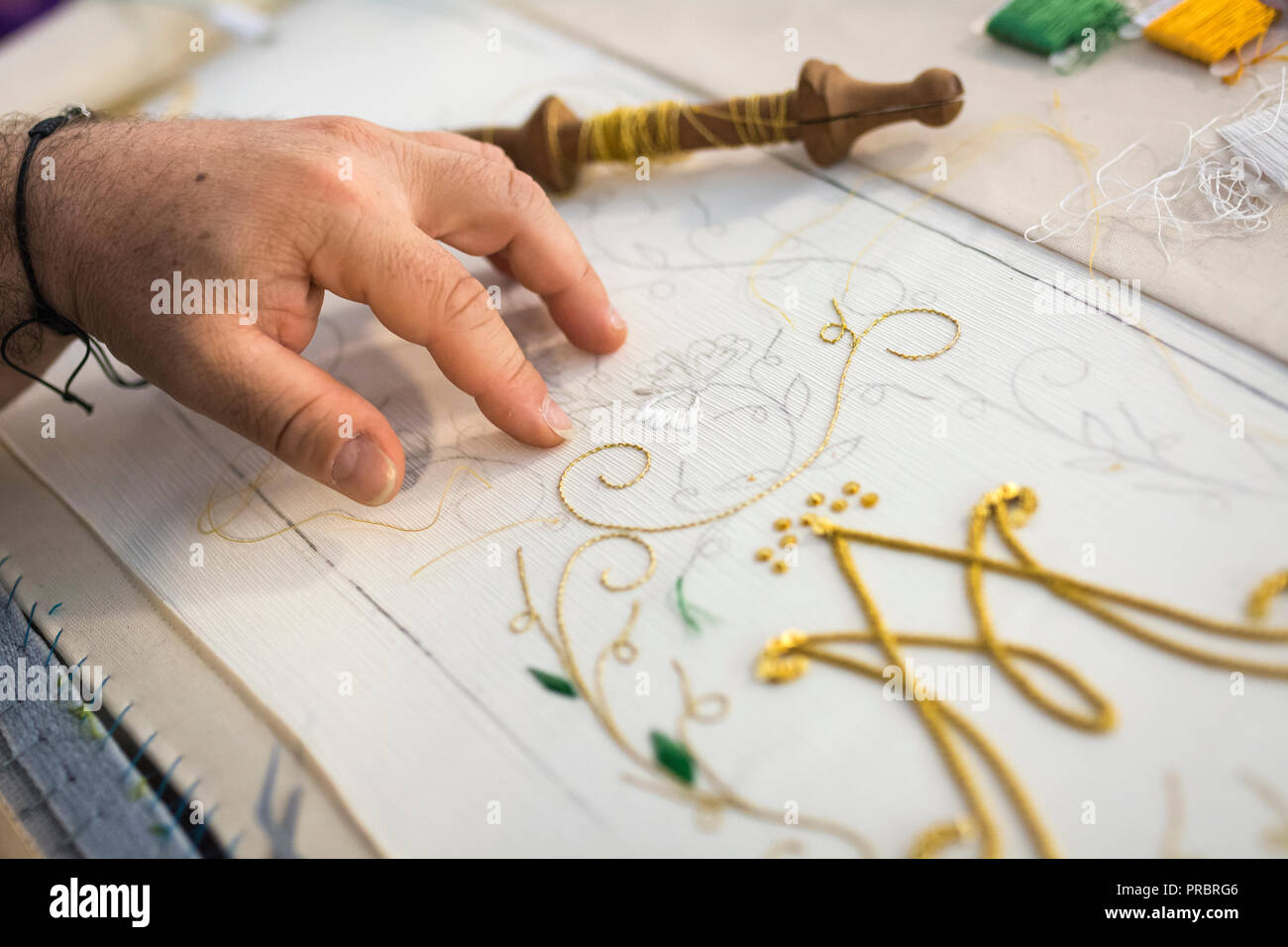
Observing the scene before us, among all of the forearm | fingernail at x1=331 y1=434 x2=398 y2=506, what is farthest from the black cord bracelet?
fingernail at x1=331 y1=434 x2=398 y2=506

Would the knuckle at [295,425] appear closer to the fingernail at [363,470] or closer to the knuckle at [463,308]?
the fingernail at [363,470]

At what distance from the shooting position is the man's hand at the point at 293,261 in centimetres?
84

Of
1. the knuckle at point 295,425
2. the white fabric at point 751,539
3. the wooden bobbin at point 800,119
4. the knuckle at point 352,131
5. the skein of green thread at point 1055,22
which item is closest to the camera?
the white fabric at point 751,539

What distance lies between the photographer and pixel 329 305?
114cm

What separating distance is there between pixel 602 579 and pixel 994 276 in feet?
1.73

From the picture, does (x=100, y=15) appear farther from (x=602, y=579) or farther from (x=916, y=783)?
(x=916, y=783)

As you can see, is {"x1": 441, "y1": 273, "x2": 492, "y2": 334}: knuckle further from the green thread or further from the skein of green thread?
the skein of green thread

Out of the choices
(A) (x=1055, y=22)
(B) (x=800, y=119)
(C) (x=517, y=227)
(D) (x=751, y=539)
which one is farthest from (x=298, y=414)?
(A) (x=1055, y=22)

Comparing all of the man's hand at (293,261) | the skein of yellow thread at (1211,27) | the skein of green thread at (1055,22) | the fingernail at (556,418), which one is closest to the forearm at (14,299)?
the man's hand at (293,261)

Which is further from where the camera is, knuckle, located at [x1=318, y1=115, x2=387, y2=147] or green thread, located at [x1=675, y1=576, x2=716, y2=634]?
knuckle, located at [x1=318, y1=115, x2=387, y2=147]

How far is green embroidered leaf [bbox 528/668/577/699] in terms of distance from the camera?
0.76 metres

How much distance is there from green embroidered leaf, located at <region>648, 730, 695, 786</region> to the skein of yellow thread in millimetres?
1062

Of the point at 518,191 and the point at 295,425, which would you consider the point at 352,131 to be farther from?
the point at 295,425

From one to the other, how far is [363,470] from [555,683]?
263 mm
